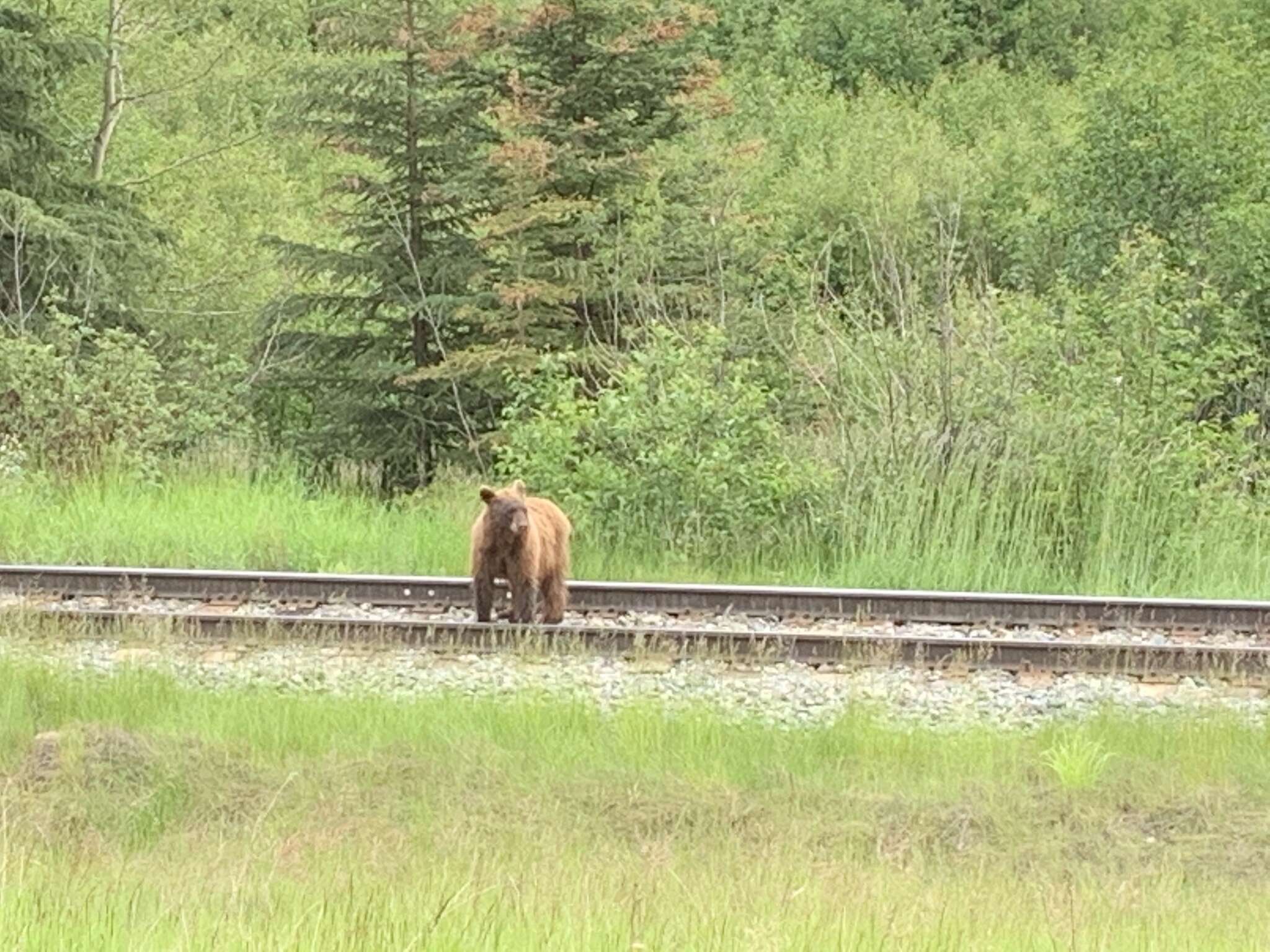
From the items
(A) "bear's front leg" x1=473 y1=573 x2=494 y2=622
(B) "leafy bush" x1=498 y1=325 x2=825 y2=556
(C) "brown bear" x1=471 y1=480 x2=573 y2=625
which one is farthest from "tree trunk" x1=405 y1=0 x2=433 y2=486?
(A) "bear's front leg" x1=473 y1=573 x2=494 y2=622

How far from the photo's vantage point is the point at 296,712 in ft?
24.1

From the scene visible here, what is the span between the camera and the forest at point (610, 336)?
11.4 metres

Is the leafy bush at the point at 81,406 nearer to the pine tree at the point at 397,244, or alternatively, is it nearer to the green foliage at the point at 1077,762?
the pine tree at the point at 397,244

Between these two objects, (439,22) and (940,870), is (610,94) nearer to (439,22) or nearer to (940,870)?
(439,22)

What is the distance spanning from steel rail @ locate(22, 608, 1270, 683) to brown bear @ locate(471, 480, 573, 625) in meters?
0.29

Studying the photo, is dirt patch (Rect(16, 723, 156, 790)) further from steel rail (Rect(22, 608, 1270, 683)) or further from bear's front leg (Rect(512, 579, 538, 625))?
bear's front leg (Rect(512, 579, 538, 625))

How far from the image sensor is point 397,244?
629 inches

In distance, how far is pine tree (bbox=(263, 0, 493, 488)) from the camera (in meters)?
15.4

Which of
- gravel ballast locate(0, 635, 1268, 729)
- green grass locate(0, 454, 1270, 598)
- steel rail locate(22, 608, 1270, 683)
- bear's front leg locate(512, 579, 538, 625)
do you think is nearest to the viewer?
gravel ballast locate(0, 635, 1268, 729)

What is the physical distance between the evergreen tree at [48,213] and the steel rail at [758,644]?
9356 millimetres

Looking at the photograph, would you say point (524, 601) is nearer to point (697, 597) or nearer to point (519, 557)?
point (519, 557)

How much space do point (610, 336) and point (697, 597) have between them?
626 centimetres

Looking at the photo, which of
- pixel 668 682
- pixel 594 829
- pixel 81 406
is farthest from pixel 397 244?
pixel 594 829

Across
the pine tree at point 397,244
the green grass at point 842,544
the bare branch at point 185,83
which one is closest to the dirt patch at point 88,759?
the green grass at point 842,544
